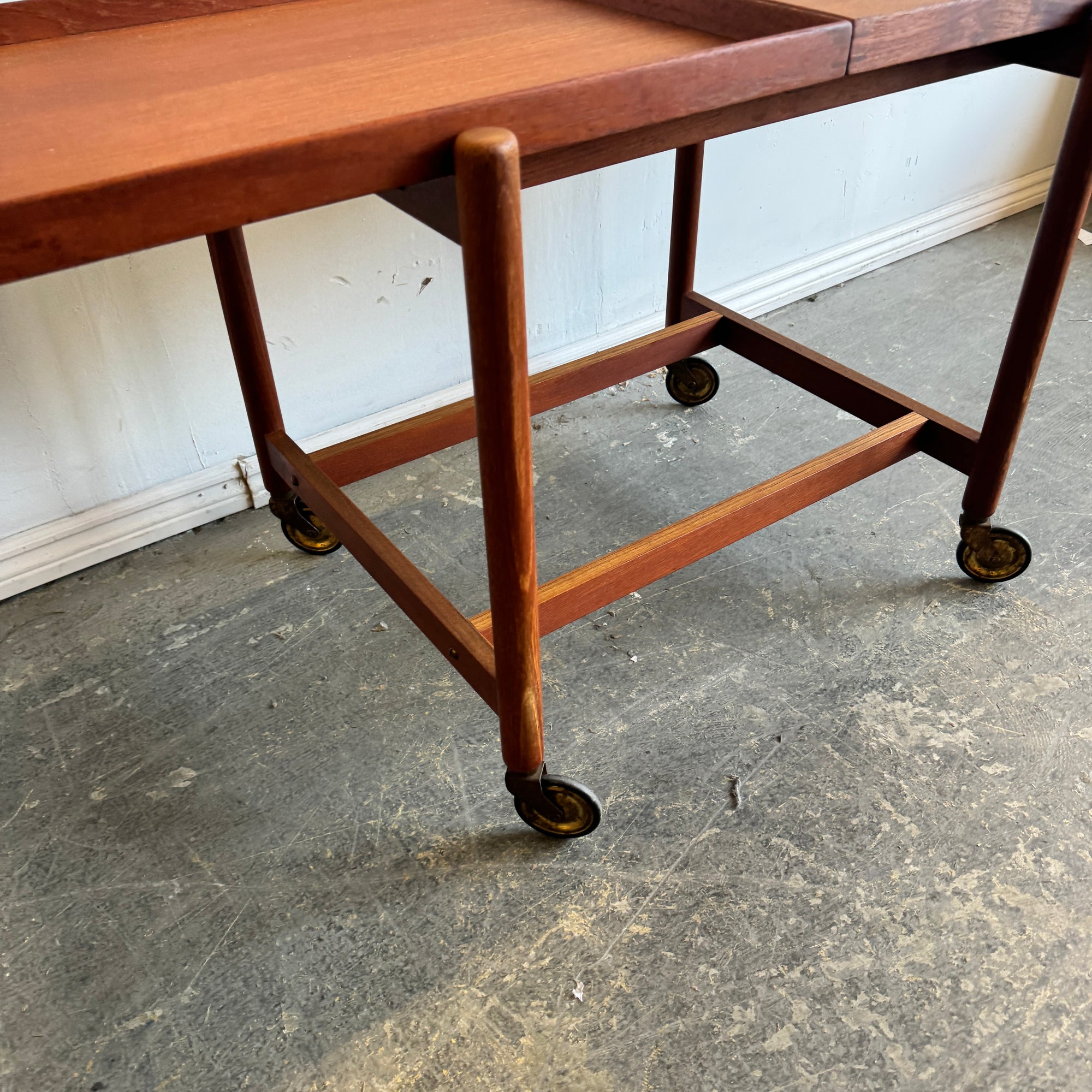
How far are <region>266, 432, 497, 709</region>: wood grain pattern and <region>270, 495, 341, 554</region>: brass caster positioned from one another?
17 centimetres

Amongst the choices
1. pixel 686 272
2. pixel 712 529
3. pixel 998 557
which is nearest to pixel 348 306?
pixel 686 272

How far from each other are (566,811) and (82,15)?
3.73ft

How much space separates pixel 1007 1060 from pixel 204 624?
1.30 meters

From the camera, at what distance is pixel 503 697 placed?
117 cm

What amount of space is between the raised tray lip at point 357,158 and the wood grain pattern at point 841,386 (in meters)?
0.75

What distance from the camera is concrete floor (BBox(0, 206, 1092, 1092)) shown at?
1088mm

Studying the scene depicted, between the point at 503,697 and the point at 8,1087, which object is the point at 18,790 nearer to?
the point at 8,1087

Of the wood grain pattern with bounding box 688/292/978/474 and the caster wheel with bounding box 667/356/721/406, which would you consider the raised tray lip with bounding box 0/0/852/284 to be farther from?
the caster wheel with bounding box 667/356/721/406

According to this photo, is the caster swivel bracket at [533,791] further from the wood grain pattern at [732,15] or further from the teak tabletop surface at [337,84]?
the wood grain pattern at [732,15]

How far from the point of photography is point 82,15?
115 centimetres

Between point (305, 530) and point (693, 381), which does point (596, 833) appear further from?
point (693, 381)

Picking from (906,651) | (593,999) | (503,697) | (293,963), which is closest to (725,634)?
(906,651)

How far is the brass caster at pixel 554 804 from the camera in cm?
125

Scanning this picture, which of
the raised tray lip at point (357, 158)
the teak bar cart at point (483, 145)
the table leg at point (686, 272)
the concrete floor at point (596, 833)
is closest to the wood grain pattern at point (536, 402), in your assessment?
the teak bar cart at point (483, 145)
